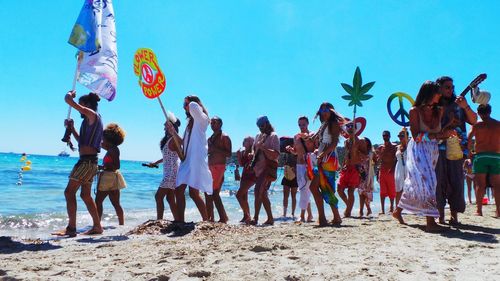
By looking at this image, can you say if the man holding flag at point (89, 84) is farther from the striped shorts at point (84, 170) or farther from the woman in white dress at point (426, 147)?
the woman in white dress at point (426, 147)

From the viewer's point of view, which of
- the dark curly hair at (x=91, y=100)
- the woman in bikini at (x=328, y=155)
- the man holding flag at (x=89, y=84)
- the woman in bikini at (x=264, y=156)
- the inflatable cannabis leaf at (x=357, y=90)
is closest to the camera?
the man holding flag at (x=89, y=84)

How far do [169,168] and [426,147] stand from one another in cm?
366

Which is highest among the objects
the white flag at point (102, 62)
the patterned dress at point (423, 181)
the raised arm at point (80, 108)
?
the white flag at point (102, 62)

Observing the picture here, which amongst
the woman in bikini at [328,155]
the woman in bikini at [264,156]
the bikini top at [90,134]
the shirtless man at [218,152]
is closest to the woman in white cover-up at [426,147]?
the woman in bikini at [328,155]

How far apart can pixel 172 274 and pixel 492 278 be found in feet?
7.13

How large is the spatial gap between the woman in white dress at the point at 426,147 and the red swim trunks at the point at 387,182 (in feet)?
12.7

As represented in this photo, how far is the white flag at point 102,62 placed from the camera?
15.1 feet

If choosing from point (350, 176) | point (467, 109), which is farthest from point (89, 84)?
point (350, 176)

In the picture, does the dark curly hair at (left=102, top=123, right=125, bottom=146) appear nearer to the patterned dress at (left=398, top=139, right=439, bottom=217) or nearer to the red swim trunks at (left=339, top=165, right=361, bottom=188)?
the red swim trunks at (left=339, top=165, right=361, bottom=188)

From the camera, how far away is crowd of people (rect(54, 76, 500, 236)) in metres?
4.45

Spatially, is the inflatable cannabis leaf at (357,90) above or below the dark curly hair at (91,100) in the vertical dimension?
above

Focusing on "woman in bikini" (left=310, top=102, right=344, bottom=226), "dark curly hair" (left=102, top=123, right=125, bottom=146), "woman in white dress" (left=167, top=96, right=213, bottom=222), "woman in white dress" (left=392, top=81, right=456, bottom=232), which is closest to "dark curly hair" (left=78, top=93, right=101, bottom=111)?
"woman in white dress" (left=167, top=96, right=213, bottom=222)

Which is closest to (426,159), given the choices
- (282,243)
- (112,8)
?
(282,243)

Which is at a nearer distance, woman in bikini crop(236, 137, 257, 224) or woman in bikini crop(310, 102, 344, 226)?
woman in bikini crop(310, 102, 344, 226)
